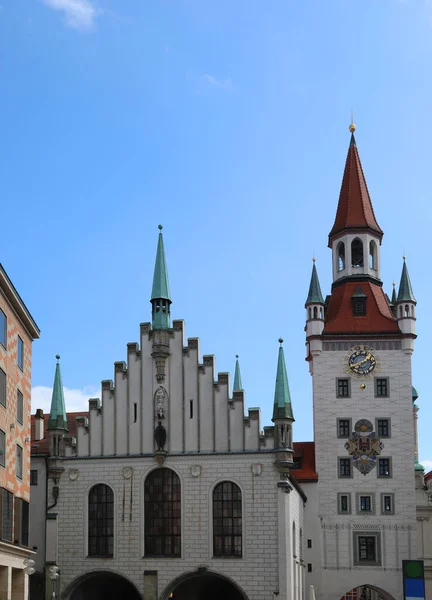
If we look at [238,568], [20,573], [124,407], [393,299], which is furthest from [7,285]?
[393,299]

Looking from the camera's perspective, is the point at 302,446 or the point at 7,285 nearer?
the point at 7,285

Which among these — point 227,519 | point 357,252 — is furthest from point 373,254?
point 227,519

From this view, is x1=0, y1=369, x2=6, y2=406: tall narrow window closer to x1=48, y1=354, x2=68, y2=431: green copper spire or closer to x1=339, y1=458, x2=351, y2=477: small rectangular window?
x1=48, y1=354, x2=68, y2=431: green copper spire

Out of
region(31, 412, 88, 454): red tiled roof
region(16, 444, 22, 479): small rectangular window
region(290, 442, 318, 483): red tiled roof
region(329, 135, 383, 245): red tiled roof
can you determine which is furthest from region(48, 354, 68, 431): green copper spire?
region(329, 135, 383, 245): red tiled roof

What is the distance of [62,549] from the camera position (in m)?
54.6

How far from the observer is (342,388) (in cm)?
6669

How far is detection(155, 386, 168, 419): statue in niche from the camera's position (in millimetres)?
55562

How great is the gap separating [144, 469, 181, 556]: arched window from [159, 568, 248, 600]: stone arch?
1.56 metres

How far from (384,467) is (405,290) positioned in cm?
1250

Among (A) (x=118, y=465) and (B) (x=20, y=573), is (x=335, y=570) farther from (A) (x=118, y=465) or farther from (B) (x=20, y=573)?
(B) (x=20, y=573)

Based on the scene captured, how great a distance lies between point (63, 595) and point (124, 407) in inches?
424

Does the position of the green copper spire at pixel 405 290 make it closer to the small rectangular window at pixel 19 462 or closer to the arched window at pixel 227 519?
the arched window at pixel 227 519

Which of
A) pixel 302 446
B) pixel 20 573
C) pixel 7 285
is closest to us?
pixel 7 285

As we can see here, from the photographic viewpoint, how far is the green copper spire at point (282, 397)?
2138 inches
